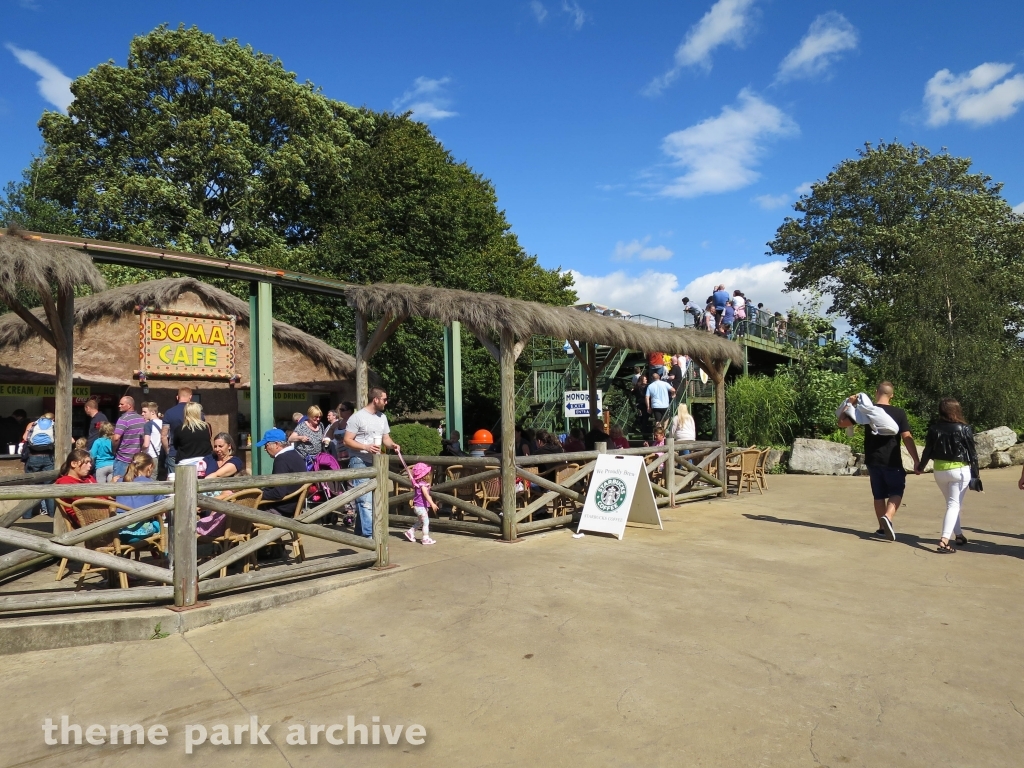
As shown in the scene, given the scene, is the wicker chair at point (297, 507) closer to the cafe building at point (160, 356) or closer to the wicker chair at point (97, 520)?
the wicker chair at point (97, 520)

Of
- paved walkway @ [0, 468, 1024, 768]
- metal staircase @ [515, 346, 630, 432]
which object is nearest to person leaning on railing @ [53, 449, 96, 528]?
paved walkway @ [0, 468, 1024, 768]

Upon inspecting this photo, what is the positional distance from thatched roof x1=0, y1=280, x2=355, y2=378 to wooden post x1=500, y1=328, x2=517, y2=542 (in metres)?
9.24

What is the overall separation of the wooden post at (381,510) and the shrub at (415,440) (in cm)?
948

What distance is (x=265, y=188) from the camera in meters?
27.2

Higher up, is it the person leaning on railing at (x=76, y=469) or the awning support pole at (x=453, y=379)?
the awning support pole at (x=453, y=379)

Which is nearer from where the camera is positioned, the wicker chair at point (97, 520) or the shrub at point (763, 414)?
the wicker chair at point (97, 520)

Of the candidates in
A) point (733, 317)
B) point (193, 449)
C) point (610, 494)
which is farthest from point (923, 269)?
point (193, 449)

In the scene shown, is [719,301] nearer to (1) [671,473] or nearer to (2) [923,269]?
(2) [923,269]

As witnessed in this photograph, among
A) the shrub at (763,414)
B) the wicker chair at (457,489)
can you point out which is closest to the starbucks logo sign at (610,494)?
the wicker chair at (457,489)

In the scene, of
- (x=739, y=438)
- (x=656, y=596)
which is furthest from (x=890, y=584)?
(x=739, y=438)

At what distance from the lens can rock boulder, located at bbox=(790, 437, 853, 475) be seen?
636 inches

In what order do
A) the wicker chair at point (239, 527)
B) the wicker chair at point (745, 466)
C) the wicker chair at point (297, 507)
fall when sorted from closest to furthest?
the wicker chair at point (239, 527)
the wicker chair at point (297, 507)
the wicker chair at point (745, 466)

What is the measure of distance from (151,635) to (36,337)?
11.1 metres

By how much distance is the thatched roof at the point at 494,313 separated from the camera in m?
7.96
